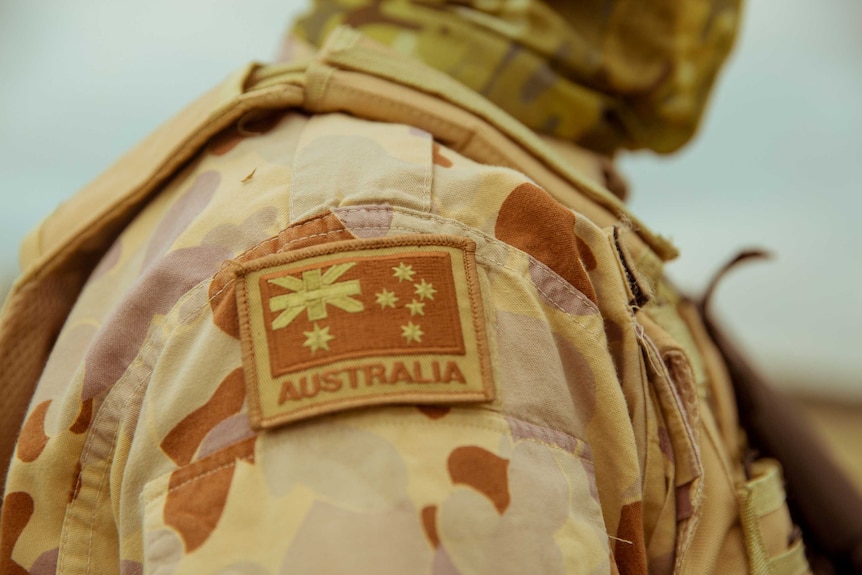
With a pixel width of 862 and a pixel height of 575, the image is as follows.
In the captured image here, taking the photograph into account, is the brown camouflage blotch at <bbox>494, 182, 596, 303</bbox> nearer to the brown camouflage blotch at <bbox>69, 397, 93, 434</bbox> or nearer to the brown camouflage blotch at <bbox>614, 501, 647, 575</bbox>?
the brown camouflage blotch at <bbox>614, 501, 647, 575</bbox>

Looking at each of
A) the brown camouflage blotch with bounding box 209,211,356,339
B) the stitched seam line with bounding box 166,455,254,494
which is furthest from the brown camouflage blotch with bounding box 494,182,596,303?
the stitched seam line with bounding box 166,455,254,494

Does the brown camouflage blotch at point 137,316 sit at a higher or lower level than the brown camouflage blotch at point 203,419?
higher

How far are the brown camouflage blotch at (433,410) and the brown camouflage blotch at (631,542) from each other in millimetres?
151

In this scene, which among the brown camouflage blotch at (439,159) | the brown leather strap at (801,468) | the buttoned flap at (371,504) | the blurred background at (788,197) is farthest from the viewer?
the blurred background at (788,197)

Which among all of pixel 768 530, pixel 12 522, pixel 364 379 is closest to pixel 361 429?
pixel 364 379

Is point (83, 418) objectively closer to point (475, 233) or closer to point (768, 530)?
point (475, 233)

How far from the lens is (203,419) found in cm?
39

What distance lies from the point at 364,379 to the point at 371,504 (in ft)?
0.21

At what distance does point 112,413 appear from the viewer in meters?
0.43

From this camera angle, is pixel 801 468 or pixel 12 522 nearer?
pixel 12 522

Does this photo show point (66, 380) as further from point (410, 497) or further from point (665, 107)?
point (665, 107)

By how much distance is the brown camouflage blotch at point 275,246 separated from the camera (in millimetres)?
396

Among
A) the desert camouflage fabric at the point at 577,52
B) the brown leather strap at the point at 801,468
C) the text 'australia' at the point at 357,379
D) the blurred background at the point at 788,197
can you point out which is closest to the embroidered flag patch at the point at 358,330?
the text 'australia' at the point at 357,379

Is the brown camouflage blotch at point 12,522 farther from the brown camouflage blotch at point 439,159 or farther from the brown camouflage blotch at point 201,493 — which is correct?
the brown camouflage blotch at point 439,159
